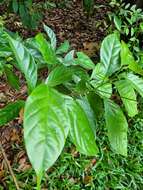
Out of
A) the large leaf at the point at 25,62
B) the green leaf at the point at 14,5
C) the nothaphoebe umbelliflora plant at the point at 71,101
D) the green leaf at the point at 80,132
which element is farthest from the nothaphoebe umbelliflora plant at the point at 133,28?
the green leaf at the point at 80,132

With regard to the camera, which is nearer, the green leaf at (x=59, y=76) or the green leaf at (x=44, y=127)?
the green leaf at (x=44, y=127)

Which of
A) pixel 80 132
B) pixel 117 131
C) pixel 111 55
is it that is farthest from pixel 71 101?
pixel 111 55

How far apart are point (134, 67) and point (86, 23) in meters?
3.24

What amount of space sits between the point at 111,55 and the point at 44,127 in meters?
0.41

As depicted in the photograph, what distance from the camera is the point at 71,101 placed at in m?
0.63

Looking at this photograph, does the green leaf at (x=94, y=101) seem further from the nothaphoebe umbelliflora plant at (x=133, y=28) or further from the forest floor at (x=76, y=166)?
the nothaphoebe umbelliflora plant at (x=133, y=28)

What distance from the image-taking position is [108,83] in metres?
0.84

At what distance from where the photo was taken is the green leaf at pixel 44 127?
0.48 m

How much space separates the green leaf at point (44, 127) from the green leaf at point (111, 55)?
308mm

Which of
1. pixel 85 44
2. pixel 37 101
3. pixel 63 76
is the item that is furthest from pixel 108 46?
pixel 85 44

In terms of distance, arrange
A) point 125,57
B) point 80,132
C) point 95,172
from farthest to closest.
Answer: point 95,172
point 125,57
point 80,132

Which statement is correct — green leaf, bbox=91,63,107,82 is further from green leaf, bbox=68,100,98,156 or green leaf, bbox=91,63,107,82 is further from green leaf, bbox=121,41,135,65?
green leaf, bbox=68,100,98,156

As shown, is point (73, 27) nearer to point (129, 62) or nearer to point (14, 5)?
point (14, 5)

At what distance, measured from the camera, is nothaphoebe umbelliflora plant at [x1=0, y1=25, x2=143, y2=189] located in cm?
51
